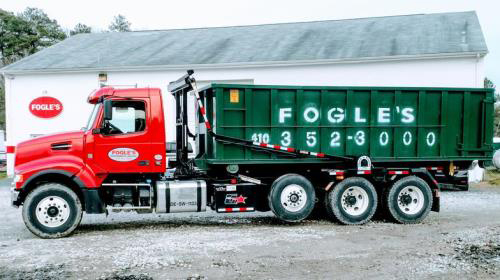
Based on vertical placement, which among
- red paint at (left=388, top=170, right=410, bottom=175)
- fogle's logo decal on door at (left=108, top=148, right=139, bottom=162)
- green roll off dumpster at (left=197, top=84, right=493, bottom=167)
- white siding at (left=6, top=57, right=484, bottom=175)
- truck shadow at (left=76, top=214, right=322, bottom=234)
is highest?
white siding at (left=6, top=57, right=484, bottom=175)

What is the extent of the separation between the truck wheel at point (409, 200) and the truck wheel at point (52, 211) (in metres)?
6.32

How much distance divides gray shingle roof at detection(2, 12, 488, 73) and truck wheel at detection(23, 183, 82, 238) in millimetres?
11406

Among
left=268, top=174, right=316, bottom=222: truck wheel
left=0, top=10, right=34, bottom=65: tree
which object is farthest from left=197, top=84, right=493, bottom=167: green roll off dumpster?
left=0, top=10, right=34, bottom=65: tree

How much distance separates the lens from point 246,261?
7.27m

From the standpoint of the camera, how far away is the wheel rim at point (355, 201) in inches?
408

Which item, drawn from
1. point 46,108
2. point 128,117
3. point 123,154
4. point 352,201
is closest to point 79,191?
point 123,154

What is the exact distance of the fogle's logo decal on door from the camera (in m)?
9.40

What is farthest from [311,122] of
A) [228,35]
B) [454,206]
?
[228,35]

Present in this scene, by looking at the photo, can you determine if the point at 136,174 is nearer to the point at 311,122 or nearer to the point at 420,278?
the point at 311,122

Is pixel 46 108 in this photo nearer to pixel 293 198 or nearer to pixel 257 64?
pixel 257 64

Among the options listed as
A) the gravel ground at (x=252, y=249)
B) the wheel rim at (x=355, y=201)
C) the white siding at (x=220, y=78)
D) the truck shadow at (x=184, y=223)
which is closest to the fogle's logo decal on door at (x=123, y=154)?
the gravel ground at (x=252, y=249)

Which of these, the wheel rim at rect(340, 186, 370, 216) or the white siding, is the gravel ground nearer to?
the wheel rim at rect(340, 186, 370, 216)

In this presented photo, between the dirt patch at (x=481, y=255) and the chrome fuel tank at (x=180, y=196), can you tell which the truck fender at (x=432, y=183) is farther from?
the chrome fuel tank at (x=180, y=196)

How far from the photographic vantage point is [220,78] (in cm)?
1958
